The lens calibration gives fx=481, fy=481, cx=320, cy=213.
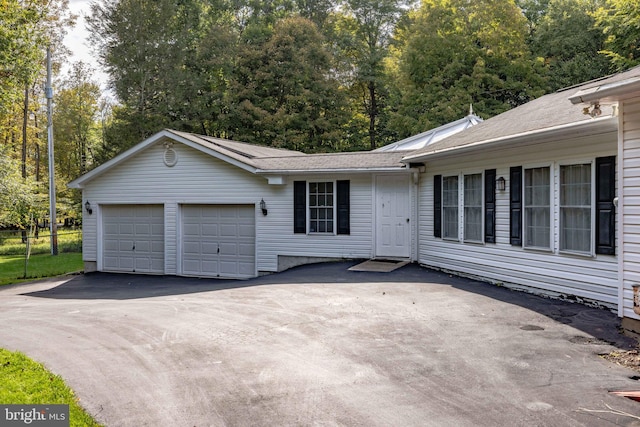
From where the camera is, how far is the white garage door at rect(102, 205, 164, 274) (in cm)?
1471

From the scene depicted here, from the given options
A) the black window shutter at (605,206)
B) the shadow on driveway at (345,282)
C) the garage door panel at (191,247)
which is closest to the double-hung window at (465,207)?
the shadow on driveway at (345,282)

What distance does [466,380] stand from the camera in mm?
4543

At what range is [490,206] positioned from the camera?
9.52m

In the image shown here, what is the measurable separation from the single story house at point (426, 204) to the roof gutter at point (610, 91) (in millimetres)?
16

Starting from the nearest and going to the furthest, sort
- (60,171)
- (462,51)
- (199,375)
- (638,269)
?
(199,375) → (638,269) → (462,51) → (60,171)

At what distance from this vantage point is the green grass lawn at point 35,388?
403cm

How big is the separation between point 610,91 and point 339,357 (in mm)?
4391

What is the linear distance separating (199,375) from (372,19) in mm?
31003

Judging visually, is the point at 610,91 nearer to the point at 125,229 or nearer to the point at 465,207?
the point at 465,207

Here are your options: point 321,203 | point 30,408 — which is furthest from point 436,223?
point 30,408

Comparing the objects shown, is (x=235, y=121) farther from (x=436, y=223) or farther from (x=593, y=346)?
(x=593, y=346)

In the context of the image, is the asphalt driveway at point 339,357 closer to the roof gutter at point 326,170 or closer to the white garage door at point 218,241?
the roof gutter at point 326,170

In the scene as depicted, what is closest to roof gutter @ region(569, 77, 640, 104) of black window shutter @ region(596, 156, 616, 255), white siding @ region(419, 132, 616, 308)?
white siding @ region(419, 132, 616, 308)

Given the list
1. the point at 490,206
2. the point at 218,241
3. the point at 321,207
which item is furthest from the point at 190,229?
the point at 490,206
